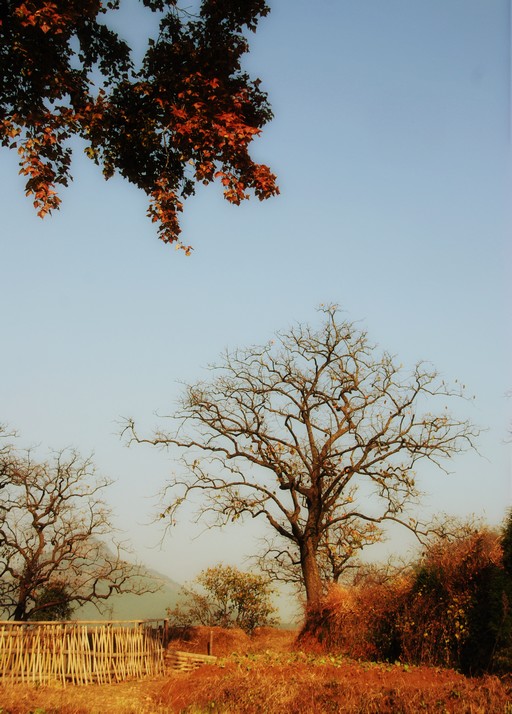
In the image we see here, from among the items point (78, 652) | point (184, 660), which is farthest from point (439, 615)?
point (78, 652)

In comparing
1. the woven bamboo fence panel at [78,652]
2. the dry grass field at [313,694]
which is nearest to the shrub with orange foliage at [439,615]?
the dry grass field at [313,694]

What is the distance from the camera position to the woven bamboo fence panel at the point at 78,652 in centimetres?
1795

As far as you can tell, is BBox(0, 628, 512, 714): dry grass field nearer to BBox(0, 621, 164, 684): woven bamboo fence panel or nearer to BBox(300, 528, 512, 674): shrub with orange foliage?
BBox(300, 528, 512, 674): shrub with orange foliage

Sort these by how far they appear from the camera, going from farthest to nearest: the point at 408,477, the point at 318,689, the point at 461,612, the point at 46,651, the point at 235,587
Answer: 1. the point at 235,587
2. the point at 408,477
3. the point at 46,651
4. the point at 461,612
5. the point at 318,689

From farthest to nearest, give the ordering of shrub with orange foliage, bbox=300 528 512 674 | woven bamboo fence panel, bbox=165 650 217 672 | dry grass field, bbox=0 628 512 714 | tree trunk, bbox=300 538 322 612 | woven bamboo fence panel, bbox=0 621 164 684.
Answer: tree trunk, bbox=300 538 322 612 < woven bamboo fence panel, bbox=165 650 217 672 < woven bamboo fence panel, bbox=0 621 164 684 < shrub with orange foliage, bbox=300 528 512 674 < dry grass field, bbox=0 628 512 714

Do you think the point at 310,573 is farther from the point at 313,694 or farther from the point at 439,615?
the point at 313,694

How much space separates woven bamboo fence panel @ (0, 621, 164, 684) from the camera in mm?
17953

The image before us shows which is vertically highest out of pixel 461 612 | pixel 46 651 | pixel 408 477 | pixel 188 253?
pixel 188 253

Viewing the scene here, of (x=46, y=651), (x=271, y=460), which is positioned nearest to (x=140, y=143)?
(x=46, y=651)

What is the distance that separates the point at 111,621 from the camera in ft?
68.1

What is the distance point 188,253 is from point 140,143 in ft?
7.06

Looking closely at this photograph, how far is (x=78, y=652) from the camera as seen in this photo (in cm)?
1955

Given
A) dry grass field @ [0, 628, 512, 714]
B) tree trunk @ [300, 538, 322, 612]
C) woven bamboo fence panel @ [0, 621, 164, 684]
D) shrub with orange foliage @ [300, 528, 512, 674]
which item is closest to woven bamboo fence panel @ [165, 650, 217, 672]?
woven bamboo fence panel @ [0, 621, 164, 684]

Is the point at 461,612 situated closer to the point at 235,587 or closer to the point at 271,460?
the point at 271,460
